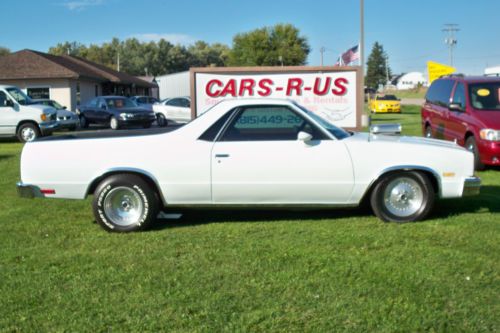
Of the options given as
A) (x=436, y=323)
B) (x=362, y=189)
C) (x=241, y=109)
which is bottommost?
(x=436, y=323)

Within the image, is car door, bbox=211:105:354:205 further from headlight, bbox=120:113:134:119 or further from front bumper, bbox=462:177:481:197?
headlight, bbox=120:113:134:119

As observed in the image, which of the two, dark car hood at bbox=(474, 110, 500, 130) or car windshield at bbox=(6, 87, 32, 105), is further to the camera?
car windshield at bbox=(6, 87, 32, 105)

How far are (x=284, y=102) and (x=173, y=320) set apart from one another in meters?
3.21

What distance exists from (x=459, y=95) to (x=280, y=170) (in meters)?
6.50

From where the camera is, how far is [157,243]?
559 cm

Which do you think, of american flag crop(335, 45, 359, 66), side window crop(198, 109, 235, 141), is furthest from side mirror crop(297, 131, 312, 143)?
american flag crop(335, 45, 359, 66)

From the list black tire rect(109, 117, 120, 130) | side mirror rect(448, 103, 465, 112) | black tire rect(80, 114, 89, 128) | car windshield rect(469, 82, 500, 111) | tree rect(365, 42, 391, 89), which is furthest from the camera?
tree rect(365, 42, 391, 89)

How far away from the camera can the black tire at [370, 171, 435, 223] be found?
6094mm

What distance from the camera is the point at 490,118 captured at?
9914mm

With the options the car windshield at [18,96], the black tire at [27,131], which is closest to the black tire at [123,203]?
the black tire at [27,131]

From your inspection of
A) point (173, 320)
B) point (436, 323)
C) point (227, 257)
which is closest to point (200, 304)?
point (173, 320)

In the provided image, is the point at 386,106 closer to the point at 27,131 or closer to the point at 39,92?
the point at 39,92

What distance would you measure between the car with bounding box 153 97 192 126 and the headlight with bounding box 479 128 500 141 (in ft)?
55.9

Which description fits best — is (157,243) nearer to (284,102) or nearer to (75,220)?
(75,220)
